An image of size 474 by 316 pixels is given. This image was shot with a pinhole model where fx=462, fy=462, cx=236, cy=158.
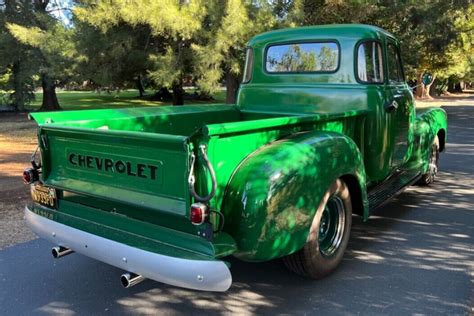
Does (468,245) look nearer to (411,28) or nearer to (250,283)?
(250,283)

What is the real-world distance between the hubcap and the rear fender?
2386 mm

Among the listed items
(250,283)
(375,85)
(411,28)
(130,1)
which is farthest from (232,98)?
(250,283)

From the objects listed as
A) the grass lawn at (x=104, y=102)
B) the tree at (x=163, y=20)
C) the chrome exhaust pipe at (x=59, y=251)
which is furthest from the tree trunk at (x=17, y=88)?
the chrome exhaust pipe at (x=59, y=251)

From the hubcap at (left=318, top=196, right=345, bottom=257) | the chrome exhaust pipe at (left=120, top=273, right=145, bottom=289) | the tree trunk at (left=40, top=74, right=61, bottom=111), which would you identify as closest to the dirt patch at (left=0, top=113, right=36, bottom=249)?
the chrome exhaust pipe at (left=120, top=273, right=145, bottom=289)

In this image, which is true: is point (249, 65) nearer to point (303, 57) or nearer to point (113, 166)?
point (303, 57)

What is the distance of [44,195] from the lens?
11.7ft

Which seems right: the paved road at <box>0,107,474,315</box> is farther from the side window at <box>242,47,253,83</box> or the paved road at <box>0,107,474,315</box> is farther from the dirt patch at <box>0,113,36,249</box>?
the side window at <box>242,47,253,83</box>

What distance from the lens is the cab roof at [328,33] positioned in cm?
458

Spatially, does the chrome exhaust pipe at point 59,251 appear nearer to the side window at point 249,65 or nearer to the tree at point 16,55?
the side window at point 249,65

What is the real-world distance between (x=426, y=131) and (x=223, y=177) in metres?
4.07

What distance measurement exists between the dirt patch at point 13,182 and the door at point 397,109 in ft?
12.7

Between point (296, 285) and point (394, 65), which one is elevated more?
point (394, 65)

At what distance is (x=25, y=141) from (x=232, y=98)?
7.33m

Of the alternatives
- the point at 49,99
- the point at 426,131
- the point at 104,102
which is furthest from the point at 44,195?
the point at 104,102
